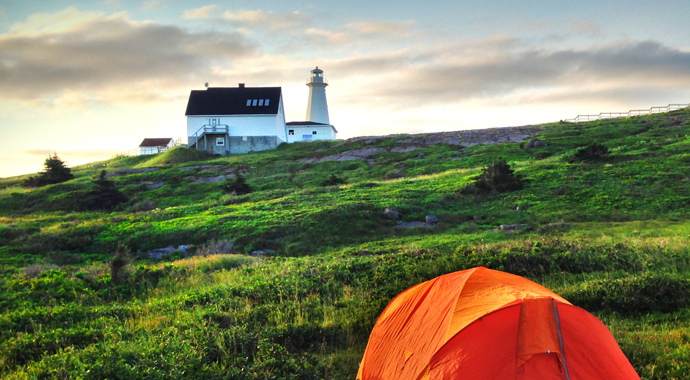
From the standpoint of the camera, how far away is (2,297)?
1302cm

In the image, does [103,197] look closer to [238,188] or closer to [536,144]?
[238,188]

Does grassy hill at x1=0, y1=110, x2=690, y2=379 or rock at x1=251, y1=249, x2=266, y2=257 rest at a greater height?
grassy hill at x1=0, y1=110, x2=690, y2=379

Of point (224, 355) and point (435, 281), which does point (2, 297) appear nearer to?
point (224, 355)

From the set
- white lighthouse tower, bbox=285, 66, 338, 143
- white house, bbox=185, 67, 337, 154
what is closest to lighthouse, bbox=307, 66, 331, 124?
white lighthouse tower, bbox=285, 66, 338, 143

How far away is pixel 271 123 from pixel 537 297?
60.5 meters

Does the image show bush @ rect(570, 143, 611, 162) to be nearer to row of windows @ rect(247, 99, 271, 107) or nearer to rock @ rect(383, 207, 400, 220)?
rock @ rect(383, 207, 400, 220)

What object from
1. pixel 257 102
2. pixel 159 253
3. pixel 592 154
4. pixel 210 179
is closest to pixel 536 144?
pixel 592 154

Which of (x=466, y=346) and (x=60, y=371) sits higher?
(x=466, y=346)

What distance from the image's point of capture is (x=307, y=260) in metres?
17.2

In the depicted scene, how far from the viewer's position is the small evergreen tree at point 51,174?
45.7 metres

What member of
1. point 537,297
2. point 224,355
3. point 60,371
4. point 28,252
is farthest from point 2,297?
point 537,297

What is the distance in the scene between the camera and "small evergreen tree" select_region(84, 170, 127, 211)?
35.9 meters

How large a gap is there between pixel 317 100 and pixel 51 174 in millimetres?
41765

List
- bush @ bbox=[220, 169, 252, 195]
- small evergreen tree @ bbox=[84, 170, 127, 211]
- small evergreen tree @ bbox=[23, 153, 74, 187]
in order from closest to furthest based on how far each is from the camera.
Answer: small evergreen tree @ bbox=[84, 170, 127, 211] < bush @ bbox=[220, 169, 252, 195] < small evergreen tree @ bbox=[23, 153, 74, 187]
